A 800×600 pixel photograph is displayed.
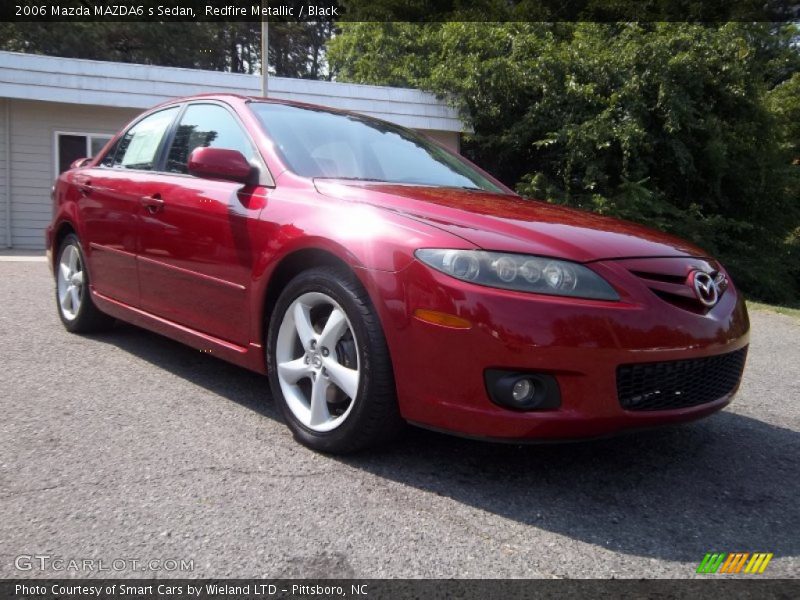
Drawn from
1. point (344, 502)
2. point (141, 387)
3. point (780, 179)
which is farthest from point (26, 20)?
point (344, 502)

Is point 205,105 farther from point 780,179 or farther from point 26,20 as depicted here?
point 26,20

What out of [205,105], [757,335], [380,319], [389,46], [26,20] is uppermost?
[26,20]

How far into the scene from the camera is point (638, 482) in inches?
105

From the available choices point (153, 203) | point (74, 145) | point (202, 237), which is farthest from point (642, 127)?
point (202, 237)

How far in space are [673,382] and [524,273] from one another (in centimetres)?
68

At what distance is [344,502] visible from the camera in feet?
7.89

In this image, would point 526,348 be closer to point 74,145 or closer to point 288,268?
point 288,268

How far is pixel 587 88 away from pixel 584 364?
10.8 m

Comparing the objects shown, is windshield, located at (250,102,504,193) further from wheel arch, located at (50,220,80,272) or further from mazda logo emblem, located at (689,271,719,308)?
wheel arch, located at (50,220,80,272)

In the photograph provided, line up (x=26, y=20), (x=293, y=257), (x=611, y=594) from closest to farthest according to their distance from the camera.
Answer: (x=611, y=594)
(x=293, y=257)
(x=26, y=20)

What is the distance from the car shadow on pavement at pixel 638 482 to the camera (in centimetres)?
227

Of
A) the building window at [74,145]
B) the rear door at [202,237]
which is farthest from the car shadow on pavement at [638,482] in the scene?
the building window at [74,145]

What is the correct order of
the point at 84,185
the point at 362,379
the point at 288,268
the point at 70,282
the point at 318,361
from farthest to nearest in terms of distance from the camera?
the point at 70,282 → the point at 84,185 → the point at 288,268 → the point at 318,361 → the point at 362,379

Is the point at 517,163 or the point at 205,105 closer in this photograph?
the point at 205,105
